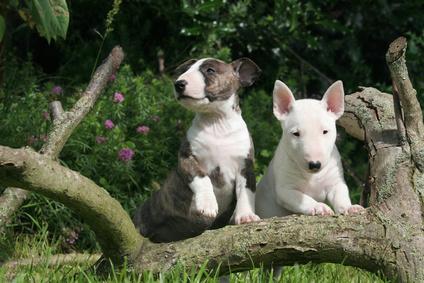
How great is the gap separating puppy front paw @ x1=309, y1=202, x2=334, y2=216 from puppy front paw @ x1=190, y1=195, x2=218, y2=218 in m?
0.55

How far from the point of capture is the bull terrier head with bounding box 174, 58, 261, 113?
15.3 ft

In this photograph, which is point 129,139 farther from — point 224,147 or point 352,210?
point 352,210

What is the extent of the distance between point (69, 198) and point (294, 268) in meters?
1.46

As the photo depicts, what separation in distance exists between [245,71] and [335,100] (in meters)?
0.68

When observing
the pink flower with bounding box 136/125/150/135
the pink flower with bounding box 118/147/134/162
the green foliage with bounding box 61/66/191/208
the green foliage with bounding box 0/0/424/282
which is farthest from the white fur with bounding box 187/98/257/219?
the pink flower with bounding box 136/125/150/135

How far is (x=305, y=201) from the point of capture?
182 inches

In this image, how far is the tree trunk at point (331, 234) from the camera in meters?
4.38

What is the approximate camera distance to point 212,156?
4805 millimetres

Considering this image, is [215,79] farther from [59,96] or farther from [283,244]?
[59,96]

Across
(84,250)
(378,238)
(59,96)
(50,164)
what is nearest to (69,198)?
(50,164)

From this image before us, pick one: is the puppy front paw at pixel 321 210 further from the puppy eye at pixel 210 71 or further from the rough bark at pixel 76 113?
the rough bark at pixel 76 113

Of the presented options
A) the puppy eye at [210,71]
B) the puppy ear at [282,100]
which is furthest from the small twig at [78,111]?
the puppy ear at [282,100]

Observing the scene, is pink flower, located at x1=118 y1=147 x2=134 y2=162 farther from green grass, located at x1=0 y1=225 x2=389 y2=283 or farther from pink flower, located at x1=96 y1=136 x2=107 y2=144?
green grass, located at x1=0 y1=225 x2=389 y2=283

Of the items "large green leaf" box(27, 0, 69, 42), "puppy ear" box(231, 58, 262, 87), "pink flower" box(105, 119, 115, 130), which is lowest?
"pink flower" box(105, 119, 115, 130)
